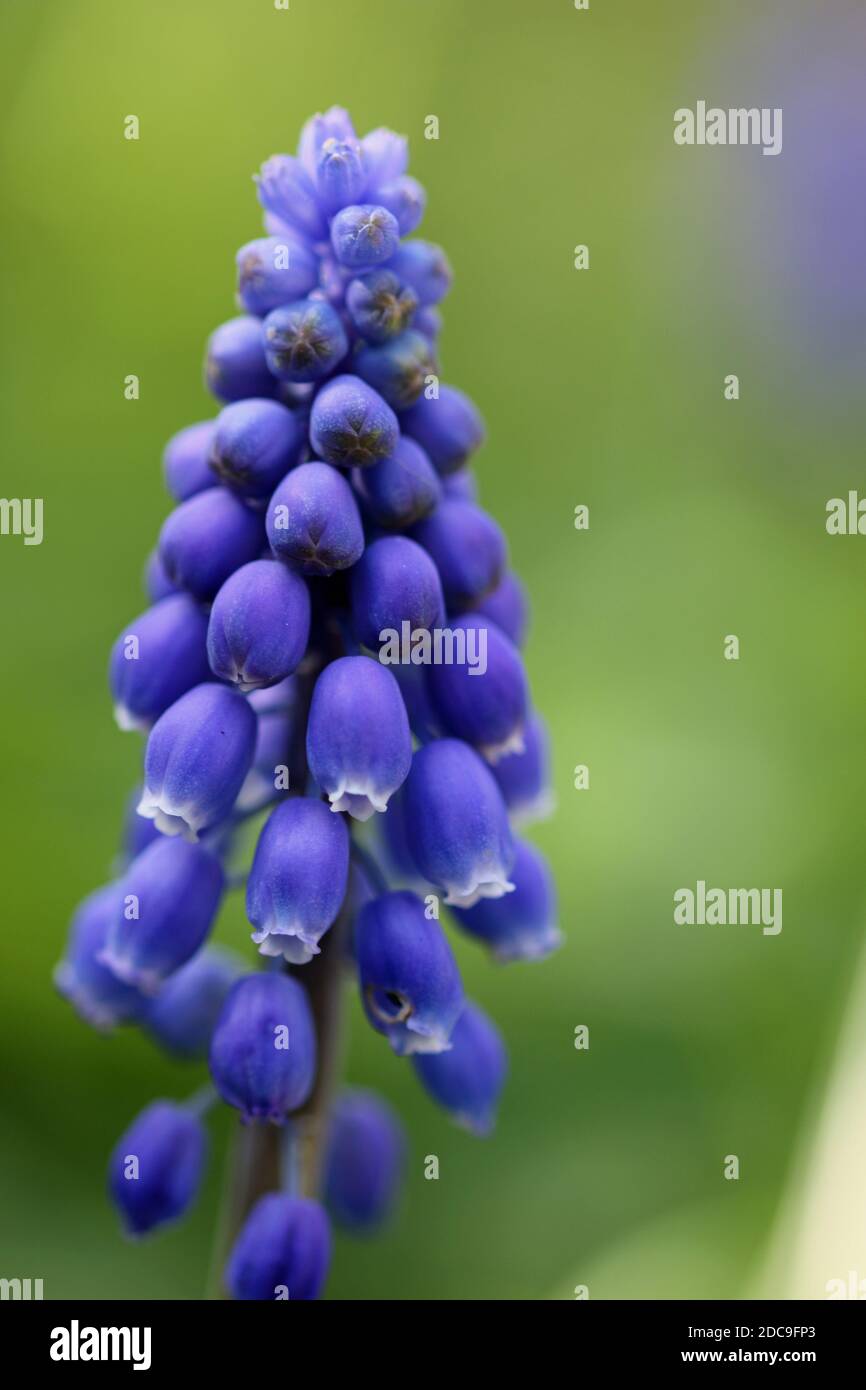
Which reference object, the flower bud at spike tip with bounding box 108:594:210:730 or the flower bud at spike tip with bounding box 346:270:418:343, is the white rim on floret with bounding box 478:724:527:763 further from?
the flower bud at spike tip with bounding box 346:270:418:343

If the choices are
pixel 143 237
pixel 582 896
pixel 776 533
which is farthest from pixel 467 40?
pixel 582 896

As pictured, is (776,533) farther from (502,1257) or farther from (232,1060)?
(232,1060)

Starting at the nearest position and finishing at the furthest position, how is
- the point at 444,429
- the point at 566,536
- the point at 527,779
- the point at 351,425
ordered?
the point at 351,425 < the point at 444,429 < the point at 527,779 < the point at 566,536

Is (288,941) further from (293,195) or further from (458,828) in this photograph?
(293,195)

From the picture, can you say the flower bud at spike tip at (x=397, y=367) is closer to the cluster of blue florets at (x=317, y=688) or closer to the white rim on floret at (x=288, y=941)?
the cluster of blue florets at (x=317, y=688)

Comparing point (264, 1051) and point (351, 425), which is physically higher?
point (351, 425)
